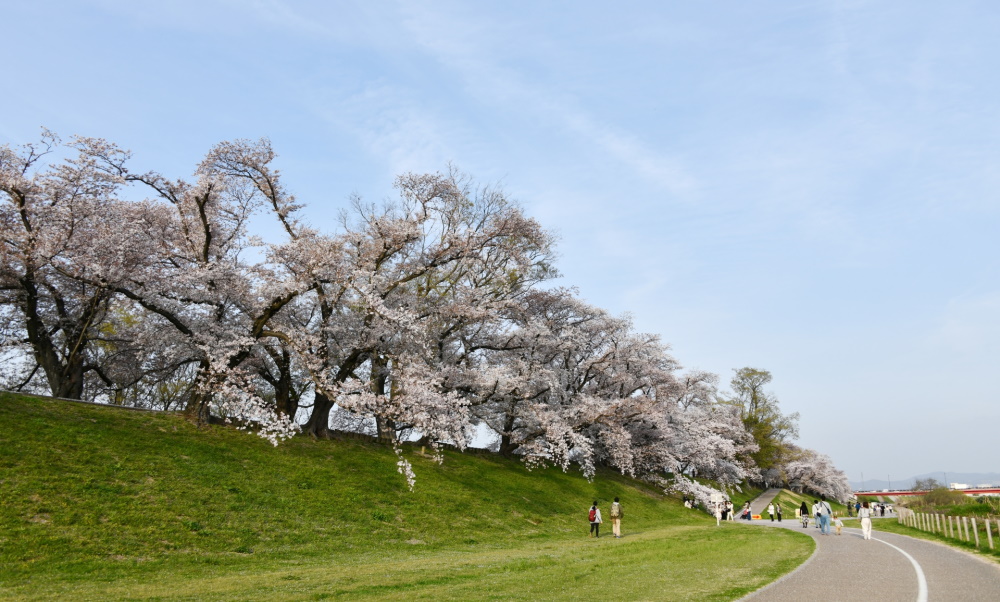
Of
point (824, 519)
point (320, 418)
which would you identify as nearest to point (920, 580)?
point (824, 519)

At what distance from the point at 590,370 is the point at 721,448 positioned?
40.6 ft

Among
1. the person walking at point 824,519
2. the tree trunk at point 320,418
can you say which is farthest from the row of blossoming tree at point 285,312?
the person walking at point 824,519

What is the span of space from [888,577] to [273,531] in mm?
16898

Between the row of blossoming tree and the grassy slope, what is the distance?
2.20m

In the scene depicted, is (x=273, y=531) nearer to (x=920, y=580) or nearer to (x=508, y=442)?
(x=920, y=580)

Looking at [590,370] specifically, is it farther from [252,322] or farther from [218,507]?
[218,507]

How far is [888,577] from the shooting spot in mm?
14625

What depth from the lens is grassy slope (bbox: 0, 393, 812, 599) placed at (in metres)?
13.2

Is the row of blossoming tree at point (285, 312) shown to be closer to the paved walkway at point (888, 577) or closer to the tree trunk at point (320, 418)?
the tree trunk at point (320, 418)

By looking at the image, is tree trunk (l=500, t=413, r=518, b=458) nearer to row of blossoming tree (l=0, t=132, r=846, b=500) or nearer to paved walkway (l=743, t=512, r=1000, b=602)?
row of blossoming tree (l=0, t=132, r=846, b=500)

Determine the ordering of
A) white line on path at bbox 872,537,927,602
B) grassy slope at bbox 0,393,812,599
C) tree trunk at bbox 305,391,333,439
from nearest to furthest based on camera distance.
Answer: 1. white line on path at bbox 872,537,927,602
2. grassy slope at bbox 0,393,812,599
3. tree trunk at bbox 305,391,333,439

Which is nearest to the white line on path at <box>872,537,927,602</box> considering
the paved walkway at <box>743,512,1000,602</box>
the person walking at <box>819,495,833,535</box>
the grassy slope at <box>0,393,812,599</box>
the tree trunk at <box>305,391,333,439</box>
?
the paved walkway at <box>743,512,1000,602</box>

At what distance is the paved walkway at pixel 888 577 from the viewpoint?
11906 mm

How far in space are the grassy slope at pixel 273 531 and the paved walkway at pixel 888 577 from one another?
796 millimetres
